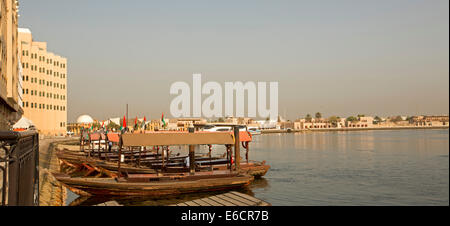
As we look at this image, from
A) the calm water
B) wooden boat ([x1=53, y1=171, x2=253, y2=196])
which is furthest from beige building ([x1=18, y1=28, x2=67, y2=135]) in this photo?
wooden boat ([x1=53, y1=171, x2=253, y2=196])

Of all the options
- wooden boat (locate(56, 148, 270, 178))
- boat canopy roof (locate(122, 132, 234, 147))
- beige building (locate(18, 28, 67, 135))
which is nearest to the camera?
boat canopy roof (locate(122, 132, 234, 147))

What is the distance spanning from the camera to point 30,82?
8856cm

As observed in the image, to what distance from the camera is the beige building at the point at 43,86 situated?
290 feet

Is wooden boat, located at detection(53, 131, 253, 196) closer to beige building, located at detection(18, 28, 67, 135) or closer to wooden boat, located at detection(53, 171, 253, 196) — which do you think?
wooden boat, located at detection(53, 171, 253, 196)

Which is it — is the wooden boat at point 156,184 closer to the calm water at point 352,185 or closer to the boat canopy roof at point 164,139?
the calm water at point 352,185

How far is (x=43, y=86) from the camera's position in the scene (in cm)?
9169

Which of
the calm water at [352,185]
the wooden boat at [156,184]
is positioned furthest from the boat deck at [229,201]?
the wooden boat at [156,184]

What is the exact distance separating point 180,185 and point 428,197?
18772 mm

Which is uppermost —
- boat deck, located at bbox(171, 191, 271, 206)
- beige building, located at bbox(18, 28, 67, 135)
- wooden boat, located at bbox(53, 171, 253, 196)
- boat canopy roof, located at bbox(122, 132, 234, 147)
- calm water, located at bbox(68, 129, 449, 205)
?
beige building, located at bbox(18, 28, 67, 135)

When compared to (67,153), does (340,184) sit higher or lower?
lower

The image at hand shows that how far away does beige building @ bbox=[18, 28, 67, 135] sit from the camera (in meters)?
88.4
